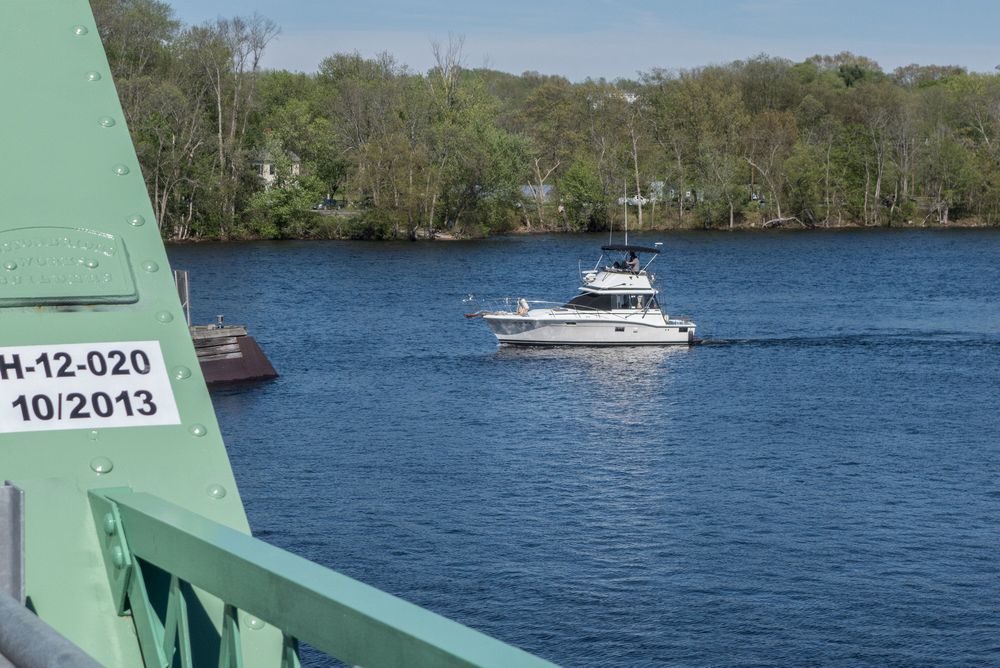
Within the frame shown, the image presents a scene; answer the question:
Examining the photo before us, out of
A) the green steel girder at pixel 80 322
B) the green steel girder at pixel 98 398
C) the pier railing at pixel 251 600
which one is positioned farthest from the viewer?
the green steel girder at pixel 80 322

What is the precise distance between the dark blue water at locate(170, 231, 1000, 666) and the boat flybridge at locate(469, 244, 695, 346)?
0.83 meters

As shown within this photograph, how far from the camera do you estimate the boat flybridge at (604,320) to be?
5162 centimetres

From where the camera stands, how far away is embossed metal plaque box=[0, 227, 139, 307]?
3.90 meters

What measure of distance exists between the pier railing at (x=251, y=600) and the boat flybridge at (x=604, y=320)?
4798 centimetres

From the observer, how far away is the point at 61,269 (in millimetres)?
3932

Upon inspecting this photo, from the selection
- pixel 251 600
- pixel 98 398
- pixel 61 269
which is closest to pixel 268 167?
pixel 61 269

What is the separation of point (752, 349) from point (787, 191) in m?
88.0

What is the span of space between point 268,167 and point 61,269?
116486 millimetres

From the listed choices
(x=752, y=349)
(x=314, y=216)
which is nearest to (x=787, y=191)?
(x=314, y=216)

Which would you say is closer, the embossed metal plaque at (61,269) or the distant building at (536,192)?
the embossed metal plaque at (61,269)

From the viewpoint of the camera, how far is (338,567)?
2377cm

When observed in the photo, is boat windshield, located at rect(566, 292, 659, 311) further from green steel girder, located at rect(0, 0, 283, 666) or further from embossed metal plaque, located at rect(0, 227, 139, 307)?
embossed metal plaque, located at rect(0, 227, 139, 307)

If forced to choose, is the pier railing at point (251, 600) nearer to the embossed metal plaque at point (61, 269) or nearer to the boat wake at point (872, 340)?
the embossed metal plaque at point (61, 269)

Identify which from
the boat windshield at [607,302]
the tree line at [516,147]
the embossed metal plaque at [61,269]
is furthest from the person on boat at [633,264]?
the tree line at [516,147]
